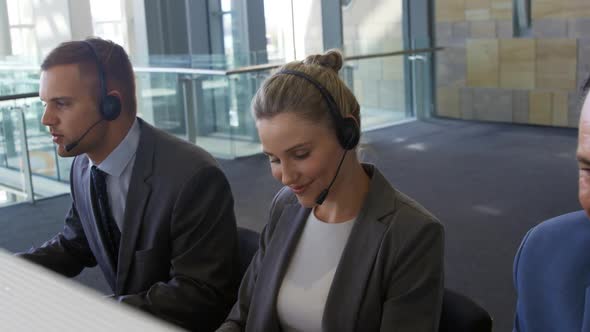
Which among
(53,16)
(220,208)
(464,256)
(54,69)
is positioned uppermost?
(53,16)

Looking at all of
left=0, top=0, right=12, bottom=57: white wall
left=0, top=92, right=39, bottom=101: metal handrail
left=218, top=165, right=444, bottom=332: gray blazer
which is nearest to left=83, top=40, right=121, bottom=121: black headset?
left=218, top=165, right=444, bottom=332: gray blazer

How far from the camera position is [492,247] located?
4.22m

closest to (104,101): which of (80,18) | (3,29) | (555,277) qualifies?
(555,277)

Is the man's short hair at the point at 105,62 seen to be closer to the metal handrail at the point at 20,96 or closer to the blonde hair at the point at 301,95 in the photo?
the blonde hair at the point at 301,95

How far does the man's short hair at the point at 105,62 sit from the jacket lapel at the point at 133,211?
0.20 m

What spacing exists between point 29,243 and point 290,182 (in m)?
3.58

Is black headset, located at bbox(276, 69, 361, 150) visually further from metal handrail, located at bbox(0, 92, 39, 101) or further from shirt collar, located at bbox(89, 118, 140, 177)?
metal handrail, located at bbox(0, 92, 39, 101)

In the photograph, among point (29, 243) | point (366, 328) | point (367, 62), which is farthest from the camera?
point (367, 62)

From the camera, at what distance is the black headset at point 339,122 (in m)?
1.58

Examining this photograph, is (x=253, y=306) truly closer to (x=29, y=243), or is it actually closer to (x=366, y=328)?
(x=366, y=328)

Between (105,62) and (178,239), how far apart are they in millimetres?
489

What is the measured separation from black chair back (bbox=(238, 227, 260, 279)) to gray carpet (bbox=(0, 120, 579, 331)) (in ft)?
4.72

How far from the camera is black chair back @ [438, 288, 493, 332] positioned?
1312 mm

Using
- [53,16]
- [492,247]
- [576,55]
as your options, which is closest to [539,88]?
[576,55]
